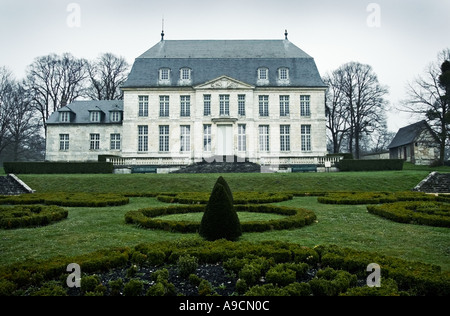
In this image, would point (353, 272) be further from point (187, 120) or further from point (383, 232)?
point (187, 120)

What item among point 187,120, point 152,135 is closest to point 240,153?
point 187,120

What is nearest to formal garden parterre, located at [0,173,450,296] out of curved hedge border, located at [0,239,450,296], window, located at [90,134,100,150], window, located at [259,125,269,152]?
curved hedge border, located at [0,239,450,296]

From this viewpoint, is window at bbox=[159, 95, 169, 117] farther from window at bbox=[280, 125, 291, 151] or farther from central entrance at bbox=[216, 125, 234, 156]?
window at bbox=[280, 125, 291, 151]

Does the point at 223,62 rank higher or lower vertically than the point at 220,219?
higher

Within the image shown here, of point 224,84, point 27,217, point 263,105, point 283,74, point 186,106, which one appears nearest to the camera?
point 27,217

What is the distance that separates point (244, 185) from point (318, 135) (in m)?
18.5

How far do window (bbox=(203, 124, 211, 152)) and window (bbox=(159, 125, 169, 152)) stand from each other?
399 cm

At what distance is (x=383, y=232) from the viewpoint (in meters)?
7.84

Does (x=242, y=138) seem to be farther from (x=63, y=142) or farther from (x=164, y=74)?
(x=63, y=142)

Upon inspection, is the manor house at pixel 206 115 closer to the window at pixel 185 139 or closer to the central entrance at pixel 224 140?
the central entrance at pixel 224 140

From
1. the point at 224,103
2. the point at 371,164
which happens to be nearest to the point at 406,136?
the point at 371,164

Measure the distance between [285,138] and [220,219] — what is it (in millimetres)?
29207

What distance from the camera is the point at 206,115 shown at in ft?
114

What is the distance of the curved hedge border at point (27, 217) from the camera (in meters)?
8.73
